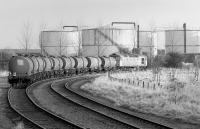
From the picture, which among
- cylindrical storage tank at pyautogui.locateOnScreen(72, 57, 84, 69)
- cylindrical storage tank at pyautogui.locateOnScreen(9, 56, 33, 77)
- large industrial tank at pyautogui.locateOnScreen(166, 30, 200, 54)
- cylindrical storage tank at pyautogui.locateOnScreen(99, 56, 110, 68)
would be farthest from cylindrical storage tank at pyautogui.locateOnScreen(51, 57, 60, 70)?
large industrial tank at pyautogui.locateOnScreen(166, 30, 200, 54)

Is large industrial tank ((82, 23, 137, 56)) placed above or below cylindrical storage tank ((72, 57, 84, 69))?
above

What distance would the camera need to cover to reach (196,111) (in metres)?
17.1

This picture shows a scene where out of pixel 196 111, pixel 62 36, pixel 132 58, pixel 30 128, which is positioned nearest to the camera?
pixel 30 128

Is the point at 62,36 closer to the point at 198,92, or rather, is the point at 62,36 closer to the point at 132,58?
the point at 132,58

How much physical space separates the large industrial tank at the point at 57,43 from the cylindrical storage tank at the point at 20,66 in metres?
46.5

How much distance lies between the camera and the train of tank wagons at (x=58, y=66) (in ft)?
102

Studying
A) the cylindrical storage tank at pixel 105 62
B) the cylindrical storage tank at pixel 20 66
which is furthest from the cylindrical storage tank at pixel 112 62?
the cylindrical storage tank at pixel 20 66

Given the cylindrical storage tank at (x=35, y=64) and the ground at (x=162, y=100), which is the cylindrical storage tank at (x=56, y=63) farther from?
the ground at (x=162, y=100)

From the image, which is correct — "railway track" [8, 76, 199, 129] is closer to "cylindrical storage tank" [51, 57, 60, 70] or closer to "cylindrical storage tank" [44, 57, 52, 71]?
"cylindrical storage tank" [44, 57, 52, 71]

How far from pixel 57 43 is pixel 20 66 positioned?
159 ft

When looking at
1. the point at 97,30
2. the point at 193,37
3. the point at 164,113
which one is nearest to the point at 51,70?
the point at 164,113

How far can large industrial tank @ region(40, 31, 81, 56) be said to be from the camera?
7850cm

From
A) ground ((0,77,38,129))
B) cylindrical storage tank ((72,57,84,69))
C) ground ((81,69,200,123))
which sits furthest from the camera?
cylindrical storage tank ((72,57,84,69))

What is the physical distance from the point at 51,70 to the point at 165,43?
4544cm
